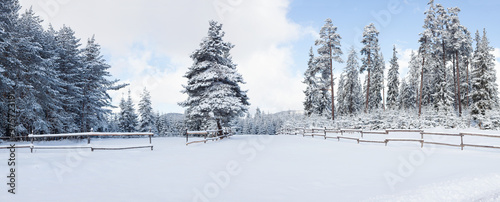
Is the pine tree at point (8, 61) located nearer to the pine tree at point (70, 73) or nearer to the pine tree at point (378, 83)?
the pine tree at point (70, 73)

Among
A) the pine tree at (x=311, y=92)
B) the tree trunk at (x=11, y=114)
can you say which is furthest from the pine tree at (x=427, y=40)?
the tree trunk at (x=11, y=114)

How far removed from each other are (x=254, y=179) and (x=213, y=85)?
15.7 m

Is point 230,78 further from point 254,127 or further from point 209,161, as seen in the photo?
point 254,127

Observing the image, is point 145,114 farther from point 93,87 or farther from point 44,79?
point 44,79

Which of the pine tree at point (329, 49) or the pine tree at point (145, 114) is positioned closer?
the pine tree at point (329, 49)

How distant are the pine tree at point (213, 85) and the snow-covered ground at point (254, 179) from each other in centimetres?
1029

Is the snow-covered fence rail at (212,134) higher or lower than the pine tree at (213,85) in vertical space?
lower

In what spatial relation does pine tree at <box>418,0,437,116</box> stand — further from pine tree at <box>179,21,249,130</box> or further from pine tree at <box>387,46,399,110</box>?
pine tree at <box>179,21,249,130</box>

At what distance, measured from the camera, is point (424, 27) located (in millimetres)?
31812

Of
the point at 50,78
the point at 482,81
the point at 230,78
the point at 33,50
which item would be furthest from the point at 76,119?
the point at 482,81

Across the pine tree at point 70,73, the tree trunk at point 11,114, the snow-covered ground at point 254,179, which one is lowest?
the snow-covered ground at point 254,179

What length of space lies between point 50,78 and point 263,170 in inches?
848

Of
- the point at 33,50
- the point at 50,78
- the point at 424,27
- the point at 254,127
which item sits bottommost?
the point at 254,127

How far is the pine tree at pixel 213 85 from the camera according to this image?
2238 centimetres
